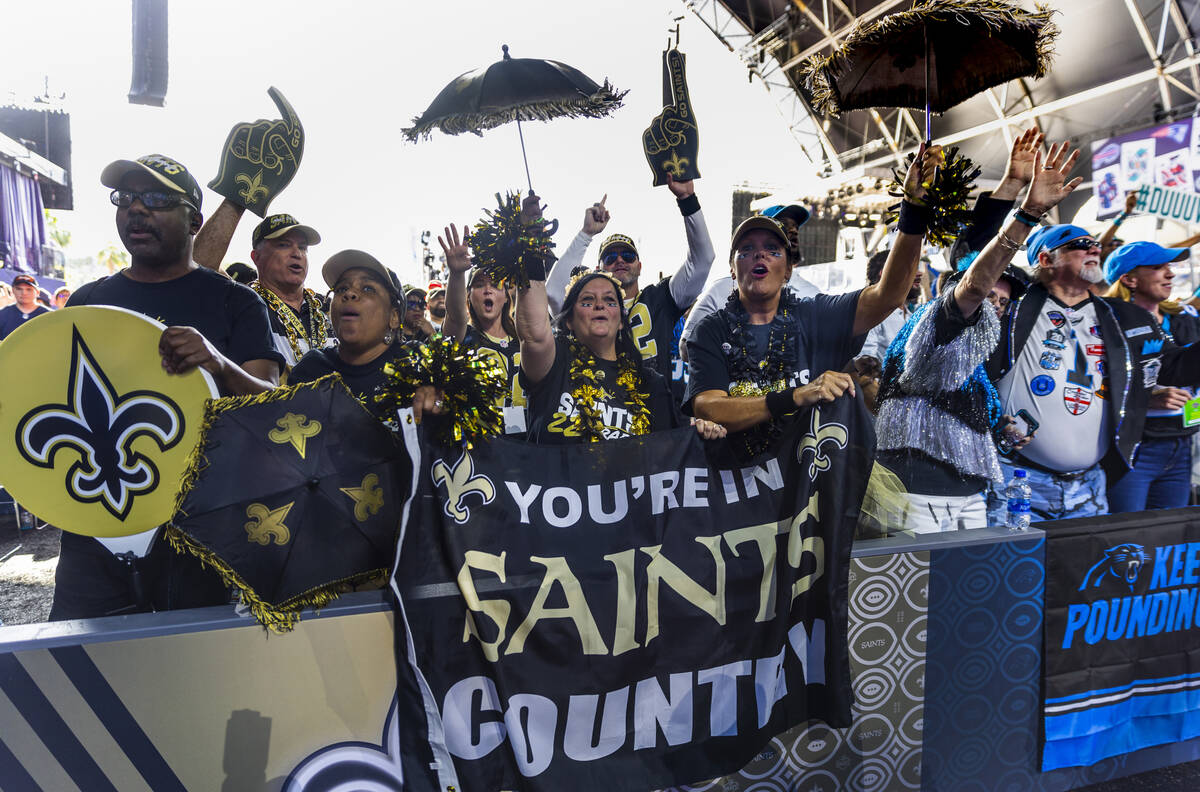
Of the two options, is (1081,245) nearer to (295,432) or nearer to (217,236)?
(295,432)

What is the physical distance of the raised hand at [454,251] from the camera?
3251 millimetres

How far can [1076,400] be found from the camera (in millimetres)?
3240

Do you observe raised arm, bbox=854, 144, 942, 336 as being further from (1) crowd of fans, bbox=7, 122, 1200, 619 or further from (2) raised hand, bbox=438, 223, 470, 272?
(2) raised hand, bbox=438, 223, 470, 272

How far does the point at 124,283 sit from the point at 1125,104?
20317 millimetres

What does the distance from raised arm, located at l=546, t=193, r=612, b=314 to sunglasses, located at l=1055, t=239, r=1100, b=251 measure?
91.5 inches

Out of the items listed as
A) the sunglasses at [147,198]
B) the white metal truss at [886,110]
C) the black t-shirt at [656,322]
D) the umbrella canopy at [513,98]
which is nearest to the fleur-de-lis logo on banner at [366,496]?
the sunglasses at [147,198]

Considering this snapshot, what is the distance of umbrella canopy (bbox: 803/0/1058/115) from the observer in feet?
9.53

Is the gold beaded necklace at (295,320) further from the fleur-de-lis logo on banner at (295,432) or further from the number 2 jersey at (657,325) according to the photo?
the number 2 jersey at (657,325)

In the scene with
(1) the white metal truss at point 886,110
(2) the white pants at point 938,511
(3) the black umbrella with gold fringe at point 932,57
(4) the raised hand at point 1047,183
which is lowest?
(2) the white pants at point 938,511

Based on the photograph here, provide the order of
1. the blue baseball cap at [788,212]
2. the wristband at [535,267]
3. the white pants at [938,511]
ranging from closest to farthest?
the wristband at [535,267] → the white pants at [938,511] → the blue baseball cap at [788,212]

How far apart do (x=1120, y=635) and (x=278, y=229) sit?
427 centimetres

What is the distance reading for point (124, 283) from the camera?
2234 millimetres

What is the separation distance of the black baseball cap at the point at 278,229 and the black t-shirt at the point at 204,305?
1.36 meters

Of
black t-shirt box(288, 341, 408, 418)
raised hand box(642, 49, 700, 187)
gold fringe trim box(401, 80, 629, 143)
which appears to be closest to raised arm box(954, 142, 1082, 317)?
raised hand box(642, 49, 700, 187)
